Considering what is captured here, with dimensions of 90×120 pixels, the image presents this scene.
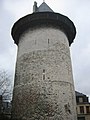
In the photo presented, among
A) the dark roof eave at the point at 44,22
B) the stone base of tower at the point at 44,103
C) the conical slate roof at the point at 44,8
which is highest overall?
the conical slate roof at the point at 44,8

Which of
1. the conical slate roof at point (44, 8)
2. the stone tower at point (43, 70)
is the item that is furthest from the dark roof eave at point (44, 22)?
the conical slate roof at point (44, 8)

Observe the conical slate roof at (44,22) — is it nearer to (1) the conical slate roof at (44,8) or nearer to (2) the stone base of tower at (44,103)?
(1) the conical slate roof at (44,8)

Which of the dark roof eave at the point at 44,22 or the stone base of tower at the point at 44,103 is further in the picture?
the dark roof eave at the point at 44,22

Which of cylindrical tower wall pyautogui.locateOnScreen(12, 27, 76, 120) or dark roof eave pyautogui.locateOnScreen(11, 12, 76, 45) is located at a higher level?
dark roof eave pyautogui.locateOnScreen(11, 12, 76, 45)

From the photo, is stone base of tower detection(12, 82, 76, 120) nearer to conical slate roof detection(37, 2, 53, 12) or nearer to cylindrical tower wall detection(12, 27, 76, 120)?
cylindrical tower wall detection(12, 27, 76, 120)

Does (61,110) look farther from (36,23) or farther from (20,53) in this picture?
(36,23)

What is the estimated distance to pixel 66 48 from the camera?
51.1 feet

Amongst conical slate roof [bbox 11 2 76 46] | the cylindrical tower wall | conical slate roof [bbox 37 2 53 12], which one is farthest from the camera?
conical slate roof [bbox 37 2 53 12]

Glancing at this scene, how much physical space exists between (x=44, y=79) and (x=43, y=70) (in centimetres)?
67

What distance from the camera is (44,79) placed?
13.4 metres

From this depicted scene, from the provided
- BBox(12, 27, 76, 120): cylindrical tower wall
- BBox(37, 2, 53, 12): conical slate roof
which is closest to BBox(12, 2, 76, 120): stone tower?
BBox(12, 27, 76, 120): cylindrical tower wall

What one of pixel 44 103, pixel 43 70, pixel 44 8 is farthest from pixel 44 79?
pixel 44 8

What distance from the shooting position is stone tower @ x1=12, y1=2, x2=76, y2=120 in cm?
1288

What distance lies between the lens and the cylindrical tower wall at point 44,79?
12.8m
